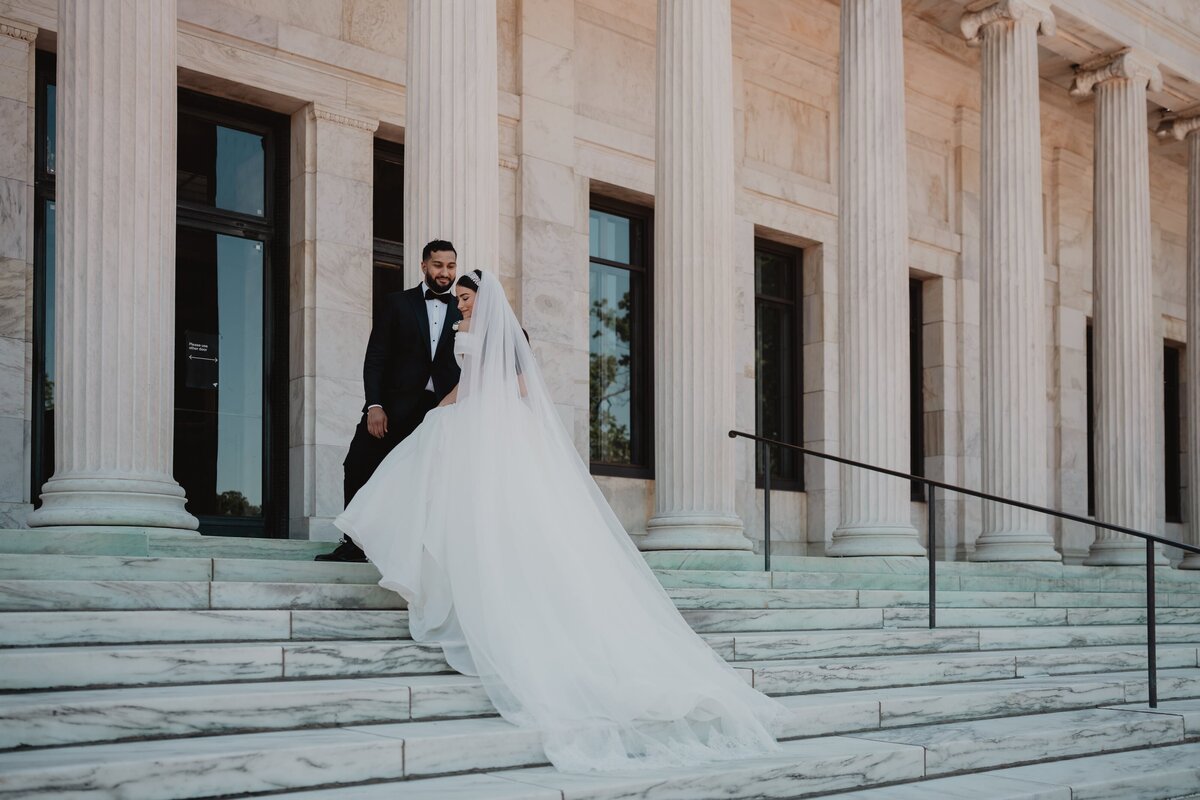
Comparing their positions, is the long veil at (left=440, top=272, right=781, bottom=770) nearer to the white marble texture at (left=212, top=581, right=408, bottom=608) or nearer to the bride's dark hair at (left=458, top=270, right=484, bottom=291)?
the bride's dark hair at (left=458, top=270, right=484, bottom=291)

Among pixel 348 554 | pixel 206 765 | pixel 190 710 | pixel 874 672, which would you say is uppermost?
pixel 348 554

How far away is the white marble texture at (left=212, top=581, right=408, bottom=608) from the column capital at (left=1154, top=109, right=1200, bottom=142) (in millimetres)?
18009

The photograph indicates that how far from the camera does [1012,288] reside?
1672 cm

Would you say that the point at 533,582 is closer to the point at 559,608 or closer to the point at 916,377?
the point at 559,608

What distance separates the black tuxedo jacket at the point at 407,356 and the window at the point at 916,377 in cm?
1350

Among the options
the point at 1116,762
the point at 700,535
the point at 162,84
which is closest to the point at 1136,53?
the point at 700,535

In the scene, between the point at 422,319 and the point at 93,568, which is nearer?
the point at 93,568

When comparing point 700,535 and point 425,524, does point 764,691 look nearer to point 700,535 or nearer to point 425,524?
point 425,524

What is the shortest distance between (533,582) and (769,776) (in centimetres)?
166

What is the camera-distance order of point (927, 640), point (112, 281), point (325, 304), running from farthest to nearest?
point (325, 304), point (927, 640), point (112, 281)

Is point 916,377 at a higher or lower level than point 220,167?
lower

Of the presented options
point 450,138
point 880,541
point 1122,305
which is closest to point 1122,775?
point 880,541

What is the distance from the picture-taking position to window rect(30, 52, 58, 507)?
1209 centimetres

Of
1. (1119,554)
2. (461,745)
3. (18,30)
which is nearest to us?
A: (461,745)
